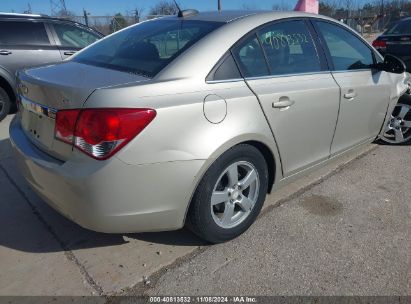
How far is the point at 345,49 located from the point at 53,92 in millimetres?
2690

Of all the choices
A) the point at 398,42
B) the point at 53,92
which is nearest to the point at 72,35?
the point at 53,92

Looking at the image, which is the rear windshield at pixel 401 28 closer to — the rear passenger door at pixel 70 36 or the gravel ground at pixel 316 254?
the gravel ground at pixel 316 254

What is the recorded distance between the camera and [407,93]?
4.71 metres

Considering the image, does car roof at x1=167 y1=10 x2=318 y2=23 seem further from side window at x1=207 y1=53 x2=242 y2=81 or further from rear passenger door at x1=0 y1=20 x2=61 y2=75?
rear passenger door at x1=0 y1=20 x2=61 y2=75

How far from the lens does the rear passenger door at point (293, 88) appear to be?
111 inches

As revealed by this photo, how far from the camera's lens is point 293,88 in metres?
2.99

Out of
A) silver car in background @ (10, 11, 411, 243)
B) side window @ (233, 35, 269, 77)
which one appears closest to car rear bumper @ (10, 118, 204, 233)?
silver car in background @ (10, 11, 411, 243)

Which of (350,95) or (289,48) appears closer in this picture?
(289,48)

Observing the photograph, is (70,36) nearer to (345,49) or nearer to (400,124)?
(345,49)

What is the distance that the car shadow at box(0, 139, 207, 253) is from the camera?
2859 mm

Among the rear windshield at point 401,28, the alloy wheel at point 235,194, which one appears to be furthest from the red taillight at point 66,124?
the rear windshield at point 401,28

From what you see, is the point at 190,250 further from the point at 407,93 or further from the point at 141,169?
the point at 407,93

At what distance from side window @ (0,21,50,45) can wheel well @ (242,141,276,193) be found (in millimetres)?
5155

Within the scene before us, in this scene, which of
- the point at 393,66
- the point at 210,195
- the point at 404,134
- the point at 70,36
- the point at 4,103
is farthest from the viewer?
the point at 70,36
